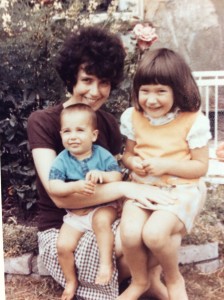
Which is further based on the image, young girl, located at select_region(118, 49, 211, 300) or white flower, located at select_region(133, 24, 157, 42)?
white flower, located at select_region(133, 24, 157, 42)

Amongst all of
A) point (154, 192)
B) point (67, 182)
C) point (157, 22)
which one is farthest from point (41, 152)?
point (157, 22)

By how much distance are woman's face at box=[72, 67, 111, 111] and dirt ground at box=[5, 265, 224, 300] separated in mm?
361

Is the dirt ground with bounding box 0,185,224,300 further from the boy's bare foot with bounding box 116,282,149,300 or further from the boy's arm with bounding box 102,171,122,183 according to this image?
the boy's arm with bounding box 102,171,122,183

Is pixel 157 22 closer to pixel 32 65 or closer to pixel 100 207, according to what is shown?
pixel 32 65

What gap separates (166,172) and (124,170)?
0.10m

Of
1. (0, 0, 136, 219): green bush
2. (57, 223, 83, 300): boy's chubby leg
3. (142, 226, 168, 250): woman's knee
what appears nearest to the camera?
(142, 226, 168, 250): woman's knee

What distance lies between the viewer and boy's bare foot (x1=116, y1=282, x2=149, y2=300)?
900 millimetres

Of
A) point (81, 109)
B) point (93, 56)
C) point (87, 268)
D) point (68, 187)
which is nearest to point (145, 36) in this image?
point (93, 56)

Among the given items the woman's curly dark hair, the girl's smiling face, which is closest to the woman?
the woman's curly dark hair

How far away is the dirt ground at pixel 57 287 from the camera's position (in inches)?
39.2

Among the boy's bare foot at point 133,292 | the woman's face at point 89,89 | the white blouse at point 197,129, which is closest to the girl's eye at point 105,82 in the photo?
the woman's face at point 89,89

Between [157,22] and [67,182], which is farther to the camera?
[157,22]

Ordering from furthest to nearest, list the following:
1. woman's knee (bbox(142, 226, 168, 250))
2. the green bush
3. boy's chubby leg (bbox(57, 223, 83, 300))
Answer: the green bush → boy's chubby leg (bbox(57, 223, 83, 300)) → woman's knee (bbox(142, 226, 168, 250))

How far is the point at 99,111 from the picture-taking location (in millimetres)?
1023
